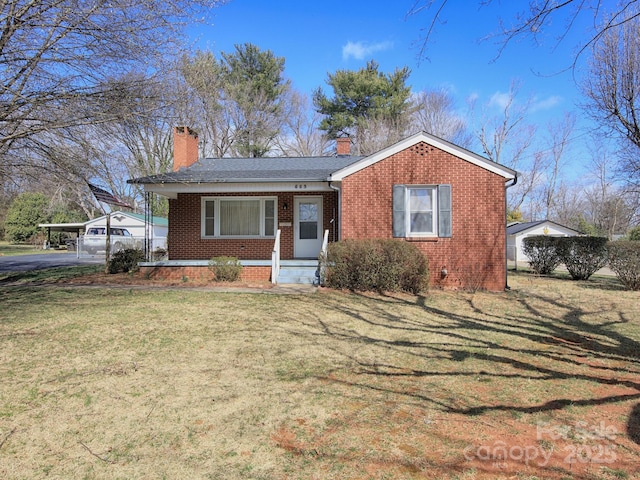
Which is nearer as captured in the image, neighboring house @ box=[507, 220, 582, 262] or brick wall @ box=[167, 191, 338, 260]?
brick wall @ box=[167, 191, 338, 260]

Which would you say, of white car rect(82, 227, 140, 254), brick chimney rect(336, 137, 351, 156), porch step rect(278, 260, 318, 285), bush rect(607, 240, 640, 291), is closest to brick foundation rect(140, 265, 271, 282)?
porch step rect(278, 260, 318, 285)

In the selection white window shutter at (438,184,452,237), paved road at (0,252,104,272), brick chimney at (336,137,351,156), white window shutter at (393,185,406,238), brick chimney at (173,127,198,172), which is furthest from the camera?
brick chimney at (336,137,351,156)

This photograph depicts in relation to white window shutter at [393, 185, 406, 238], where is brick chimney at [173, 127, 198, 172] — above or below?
above

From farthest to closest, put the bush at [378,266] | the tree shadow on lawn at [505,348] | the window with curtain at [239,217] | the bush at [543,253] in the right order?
the bush at [543,253] < the window with curtain at [239,217] < the bush at [378,266] < the tree shadow on lawn at [505,348]

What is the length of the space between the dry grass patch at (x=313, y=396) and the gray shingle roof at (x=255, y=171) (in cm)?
541

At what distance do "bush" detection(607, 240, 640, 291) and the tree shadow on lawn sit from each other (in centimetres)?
392

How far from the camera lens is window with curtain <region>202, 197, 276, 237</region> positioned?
529 inches

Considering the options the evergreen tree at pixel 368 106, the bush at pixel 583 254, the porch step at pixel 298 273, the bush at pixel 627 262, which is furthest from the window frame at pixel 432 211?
the evergreen tree at pixel 368 106

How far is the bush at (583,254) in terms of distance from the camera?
1299 cm

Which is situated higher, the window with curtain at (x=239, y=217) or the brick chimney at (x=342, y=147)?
the brick chimney at (x=342, y=147)

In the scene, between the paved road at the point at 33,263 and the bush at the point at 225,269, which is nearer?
the bush at the point at 225,269

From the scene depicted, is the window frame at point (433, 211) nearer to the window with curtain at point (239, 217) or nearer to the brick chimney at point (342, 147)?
the window with curtain at point (239, 217)

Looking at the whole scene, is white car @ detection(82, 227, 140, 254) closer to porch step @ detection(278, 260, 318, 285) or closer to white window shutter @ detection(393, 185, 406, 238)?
porch step @ detection(278, 260, 318, 285)

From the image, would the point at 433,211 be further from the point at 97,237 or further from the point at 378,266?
the point at 97,237
